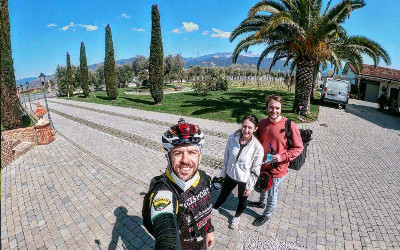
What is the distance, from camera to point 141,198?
4.92 meters

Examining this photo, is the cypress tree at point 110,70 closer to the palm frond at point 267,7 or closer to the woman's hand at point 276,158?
the palm frond at point 267,7

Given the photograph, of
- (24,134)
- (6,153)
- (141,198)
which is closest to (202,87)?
(24,134)

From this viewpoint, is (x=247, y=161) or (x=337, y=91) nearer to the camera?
(x=247, y=161)

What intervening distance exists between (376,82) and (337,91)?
12.8 meters

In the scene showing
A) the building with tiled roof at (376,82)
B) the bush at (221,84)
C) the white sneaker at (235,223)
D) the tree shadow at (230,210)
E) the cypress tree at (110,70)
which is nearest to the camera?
the white sneaker at (235,223)

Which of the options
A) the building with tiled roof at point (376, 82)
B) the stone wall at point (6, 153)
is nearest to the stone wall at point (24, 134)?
the stone wall at point (6, 153)

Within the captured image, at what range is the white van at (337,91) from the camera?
15.5m

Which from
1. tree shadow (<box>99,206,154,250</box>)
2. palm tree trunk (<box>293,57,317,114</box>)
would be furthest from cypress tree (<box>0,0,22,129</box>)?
palm tree trunk (<box>293,57,317,114</box>)

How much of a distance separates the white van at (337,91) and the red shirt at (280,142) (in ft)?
48.6

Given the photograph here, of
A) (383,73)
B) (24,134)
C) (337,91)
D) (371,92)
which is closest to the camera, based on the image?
(24,134)

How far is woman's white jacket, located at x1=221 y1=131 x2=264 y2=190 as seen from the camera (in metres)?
3.56

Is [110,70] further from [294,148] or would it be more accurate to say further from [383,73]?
[383,73]

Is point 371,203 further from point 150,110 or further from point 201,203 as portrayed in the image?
point 150,110

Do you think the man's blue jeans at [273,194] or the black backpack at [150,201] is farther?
the man's blue jeans at [273,194]
